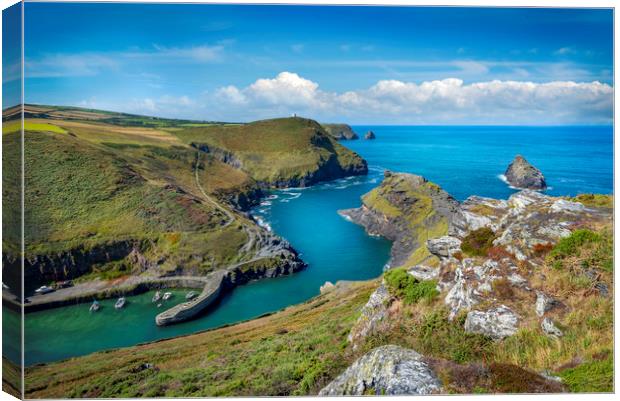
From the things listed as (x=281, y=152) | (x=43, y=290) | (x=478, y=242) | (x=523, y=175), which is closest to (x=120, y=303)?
(x=43, y=290)

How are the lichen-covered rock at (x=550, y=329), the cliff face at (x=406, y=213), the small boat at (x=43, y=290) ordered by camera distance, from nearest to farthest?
the lichen-covered rock at (x=550, y=329)
the small boat at (x=43, y=290)
the cliff face at (x=406, y=213)

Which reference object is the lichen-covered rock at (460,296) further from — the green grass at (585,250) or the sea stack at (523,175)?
the sea stack at (523,175)

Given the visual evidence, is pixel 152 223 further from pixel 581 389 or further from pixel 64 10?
pixel 581 389

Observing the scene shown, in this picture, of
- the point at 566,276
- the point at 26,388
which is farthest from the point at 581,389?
the point at 26,388

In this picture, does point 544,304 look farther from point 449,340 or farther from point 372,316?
point 372,316

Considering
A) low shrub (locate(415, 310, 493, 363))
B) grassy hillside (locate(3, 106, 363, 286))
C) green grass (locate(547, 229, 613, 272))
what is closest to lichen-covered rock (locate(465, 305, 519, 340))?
low shrub (locate(415, 310, 493, 363))

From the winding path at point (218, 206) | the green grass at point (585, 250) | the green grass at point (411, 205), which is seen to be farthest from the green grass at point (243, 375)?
the winding path at point (218, 206)

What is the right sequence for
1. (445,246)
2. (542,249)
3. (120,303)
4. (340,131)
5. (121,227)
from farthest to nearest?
(340,131) < (121,227) < (120,303) < (445,246) < (542,249)
